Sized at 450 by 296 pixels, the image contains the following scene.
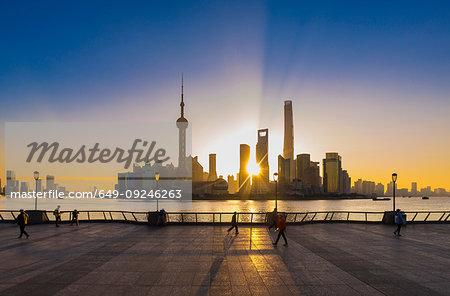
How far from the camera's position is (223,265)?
43.9 feet

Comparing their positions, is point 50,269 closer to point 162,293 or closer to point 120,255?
point 120,255

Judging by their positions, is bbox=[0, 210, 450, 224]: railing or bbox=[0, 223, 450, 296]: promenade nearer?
bbox=[0, 223, 450, 296]: promenade

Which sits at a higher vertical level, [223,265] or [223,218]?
[223,265]

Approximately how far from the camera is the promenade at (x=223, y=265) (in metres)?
10.2

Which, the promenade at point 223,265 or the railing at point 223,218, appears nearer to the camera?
the promenade at point 223,265

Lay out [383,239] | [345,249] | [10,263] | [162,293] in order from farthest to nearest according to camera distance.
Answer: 1. [383,239]
2. [345,249]
3. [10,263]
4. [162,293]

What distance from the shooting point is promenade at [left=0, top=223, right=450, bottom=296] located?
10.2 metres

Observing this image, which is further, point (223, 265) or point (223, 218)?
point (223, 218)

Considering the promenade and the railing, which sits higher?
the promenade

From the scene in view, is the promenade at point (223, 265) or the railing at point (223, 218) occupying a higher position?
the promenade at point (223, 265)

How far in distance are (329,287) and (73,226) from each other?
973 inches

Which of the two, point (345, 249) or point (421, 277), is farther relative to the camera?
point (345, 249)

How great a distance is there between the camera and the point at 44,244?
1861 centimetres

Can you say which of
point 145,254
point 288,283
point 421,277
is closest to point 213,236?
point 145,254
